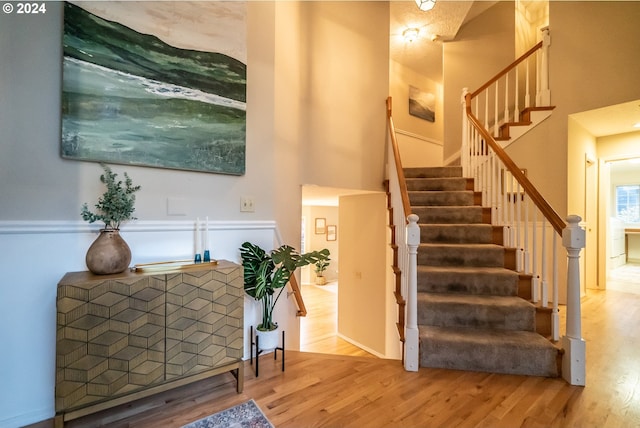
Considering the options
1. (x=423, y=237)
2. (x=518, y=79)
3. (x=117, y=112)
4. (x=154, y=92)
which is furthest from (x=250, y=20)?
(x=518, y=79)

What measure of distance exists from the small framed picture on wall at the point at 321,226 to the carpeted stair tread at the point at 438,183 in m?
5.09

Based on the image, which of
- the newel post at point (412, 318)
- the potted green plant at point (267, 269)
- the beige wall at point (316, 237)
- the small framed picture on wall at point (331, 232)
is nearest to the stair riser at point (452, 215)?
the newel post at point (412, 318)

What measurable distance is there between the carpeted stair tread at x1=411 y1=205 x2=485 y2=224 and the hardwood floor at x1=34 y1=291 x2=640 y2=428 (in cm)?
152

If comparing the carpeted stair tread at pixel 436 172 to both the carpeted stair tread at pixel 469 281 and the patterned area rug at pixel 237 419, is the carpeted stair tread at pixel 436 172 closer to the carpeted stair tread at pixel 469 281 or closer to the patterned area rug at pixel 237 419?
the carpeted stair tread at pixel 469 281

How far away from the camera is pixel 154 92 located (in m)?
1.76

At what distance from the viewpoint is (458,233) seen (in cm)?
292

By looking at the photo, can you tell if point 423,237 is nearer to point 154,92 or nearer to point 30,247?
point 154,92

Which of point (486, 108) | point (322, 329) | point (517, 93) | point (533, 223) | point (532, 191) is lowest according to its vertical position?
point (322, 329)

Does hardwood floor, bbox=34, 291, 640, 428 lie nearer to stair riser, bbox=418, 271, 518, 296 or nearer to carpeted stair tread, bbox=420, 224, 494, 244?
stair riser, bbox=418, 271, 518, 296

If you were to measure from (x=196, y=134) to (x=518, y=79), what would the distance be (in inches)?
192

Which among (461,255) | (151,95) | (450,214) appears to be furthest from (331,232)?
(151,95)

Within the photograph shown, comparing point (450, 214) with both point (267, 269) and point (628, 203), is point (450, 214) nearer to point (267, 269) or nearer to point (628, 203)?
point (267, 269)

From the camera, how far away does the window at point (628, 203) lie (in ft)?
21.8

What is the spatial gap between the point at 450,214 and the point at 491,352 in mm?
1609
